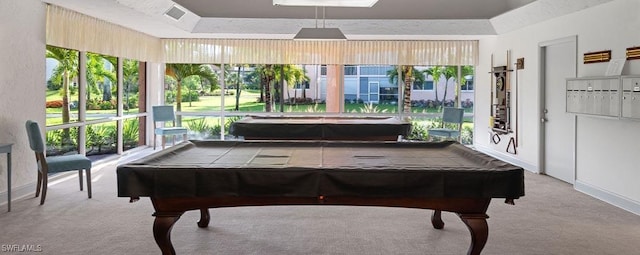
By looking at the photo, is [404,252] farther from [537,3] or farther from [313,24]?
[313,24]

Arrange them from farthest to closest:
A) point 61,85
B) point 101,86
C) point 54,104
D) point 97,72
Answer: point 101,86, point 97,72, point 61,85, point 54,104

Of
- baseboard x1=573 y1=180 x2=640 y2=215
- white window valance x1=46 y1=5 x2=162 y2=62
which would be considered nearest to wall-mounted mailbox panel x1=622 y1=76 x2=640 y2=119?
baseboard x1=573 y1=180 x2=640 y2=215

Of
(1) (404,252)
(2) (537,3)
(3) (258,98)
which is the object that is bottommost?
(1) (404,252)

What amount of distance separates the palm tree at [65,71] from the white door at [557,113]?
684cm

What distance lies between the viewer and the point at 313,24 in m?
9.43

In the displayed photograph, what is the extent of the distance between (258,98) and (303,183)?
816 centimetres

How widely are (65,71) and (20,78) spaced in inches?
61.7

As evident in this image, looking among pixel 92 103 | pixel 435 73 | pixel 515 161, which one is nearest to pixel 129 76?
pixel 92 103

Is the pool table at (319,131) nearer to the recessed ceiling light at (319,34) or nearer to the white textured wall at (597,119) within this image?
the recessed ceiling light at (319,34)

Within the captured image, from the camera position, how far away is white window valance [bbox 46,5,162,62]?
→ 21.9 ft

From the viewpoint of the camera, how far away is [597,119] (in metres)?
6.15

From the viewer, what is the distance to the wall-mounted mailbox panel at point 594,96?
5.53 m

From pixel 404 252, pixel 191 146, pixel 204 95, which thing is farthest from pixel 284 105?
pixel 404 252

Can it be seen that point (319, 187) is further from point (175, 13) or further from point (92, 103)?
point (92, 103)
